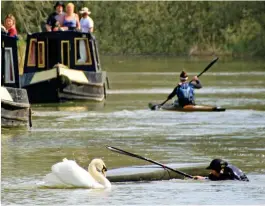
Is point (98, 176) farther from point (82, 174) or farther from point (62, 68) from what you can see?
point (62, 68)

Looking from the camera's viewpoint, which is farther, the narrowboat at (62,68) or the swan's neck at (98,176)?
the narrowboat at (62,68)

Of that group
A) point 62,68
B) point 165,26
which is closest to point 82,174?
point 62,68

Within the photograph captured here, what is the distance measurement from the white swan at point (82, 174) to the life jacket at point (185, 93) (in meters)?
12.0

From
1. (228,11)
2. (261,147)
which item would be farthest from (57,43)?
(228,11)

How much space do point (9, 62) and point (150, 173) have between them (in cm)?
935

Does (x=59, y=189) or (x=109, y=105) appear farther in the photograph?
(x=109, y=105)

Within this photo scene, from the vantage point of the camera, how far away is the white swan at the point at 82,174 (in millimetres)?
15555

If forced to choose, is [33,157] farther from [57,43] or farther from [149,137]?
[57,43]

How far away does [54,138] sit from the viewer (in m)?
22.8

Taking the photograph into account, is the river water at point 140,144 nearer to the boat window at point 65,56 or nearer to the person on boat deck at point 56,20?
the boat window at point 65,56

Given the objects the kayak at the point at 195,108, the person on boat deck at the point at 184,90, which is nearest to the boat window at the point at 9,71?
the person on boat deck at the point at 184,90

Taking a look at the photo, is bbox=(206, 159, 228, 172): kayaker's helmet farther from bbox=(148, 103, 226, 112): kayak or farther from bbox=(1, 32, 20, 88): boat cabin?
bbox=(148, 103, 226, 112): kayak

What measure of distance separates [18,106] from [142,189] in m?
7.99

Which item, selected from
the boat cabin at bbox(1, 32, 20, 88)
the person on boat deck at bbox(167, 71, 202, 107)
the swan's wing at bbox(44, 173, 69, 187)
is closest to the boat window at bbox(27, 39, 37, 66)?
the person on boat deck at bbox(167, 71, 202, 107)
